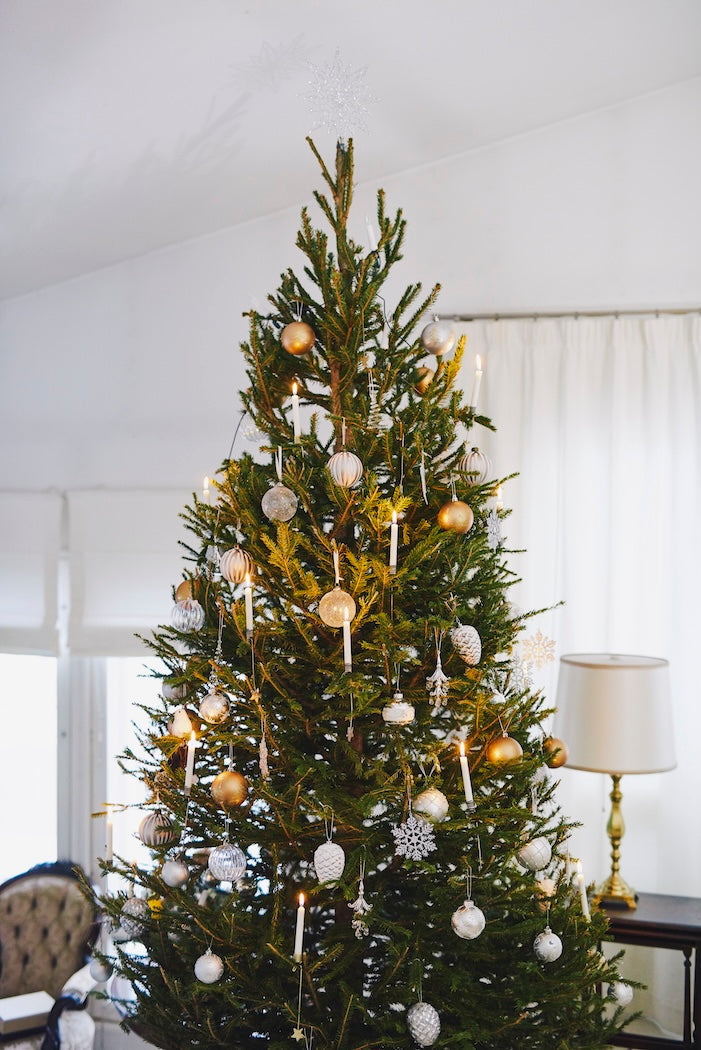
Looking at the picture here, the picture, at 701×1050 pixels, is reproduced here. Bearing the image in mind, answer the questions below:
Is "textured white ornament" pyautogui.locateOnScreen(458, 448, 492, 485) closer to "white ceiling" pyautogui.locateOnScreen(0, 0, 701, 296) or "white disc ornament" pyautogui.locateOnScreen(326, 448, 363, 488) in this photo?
"white disc ornament" pyautogui.locateOnScreen(326, 448, 363, 488)

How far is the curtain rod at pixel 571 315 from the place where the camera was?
10.4ft

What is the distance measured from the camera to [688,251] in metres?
3.13

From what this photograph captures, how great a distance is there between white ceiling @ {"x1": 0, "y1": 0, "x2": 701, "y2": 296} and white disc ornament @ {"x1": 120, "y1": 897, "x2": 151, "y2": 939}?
1707mm

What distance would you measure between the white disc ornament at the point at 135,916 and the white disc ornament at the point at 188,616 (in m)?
0.50

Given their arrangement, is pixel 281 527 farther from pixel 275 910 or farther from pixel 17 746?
pixel 17 746

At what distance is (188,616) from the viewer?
1.71 metres

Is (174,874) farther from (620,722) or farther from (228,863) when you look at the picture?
(620,722)

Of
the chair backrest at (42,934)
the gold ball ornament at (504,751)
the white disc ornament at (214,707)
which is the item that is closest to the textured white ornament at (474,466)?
the gold ball ornament at (504,751)

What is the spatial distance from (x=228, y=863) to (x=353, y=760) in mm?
262

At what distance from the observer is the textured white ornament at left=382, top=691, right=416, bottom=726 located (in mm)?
1511

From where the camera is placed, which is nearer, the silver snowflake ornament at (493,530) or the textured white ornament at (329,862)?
the textured white ornament at (329,862)

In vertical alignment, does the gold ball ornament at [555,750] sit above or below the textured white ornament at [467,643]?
below

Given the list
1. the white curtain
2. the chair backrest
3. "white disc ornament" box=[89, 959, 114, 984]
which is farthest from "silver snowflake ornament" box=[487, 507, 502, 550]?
the chair backrest

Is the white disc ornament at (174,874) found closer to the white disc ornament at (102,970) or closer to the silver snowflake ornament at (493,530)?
the white disc ornament at (102,970)
